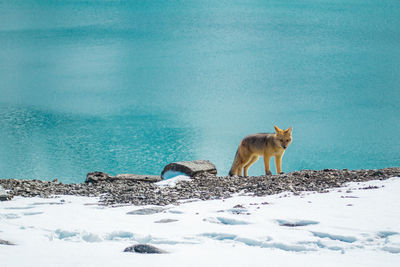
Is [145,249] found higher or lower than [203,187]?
lower

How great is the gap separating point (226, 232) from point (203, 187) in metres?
4.43

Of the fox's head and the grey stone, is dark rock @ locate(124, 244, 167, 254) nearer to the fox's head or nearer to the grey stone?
the grey stone

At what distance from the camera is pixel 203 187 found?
12.5 meters

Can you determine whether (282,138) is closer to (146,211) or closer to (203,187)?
(203,187)

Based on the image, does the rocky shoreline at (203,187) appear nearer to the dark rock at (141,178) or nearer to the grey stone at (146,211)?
the grey stone at (146,211)

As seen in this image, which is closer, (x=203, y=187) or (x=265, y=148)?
(x=203, y=187)

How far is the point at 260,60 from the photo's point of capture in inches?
2032

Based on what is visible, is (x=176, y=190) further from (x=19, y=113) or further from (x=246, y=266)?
(x=19, y=113)

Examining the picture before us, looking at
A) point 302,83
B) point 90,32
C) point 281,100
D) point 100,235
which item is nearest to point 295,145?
point 281,100

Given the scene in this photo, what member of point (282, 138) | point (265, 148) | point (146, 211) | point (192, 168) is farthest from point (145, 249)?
point (265, 148)

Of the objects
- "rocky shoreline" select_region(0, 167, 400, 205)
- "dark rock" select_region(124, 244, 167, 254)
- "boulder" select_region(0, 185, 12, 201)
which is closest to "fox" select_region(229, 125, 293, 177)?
"rocky shoreline" select_region(0, 167, 400, 205)

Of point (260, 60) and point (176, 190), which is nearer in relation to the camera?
point (176, 190)

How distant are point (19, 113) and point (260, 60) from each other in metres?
23.4

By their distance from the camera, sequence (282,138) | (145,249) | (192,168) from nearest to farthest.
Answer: (145,249)
(192,168)
(282,138)
